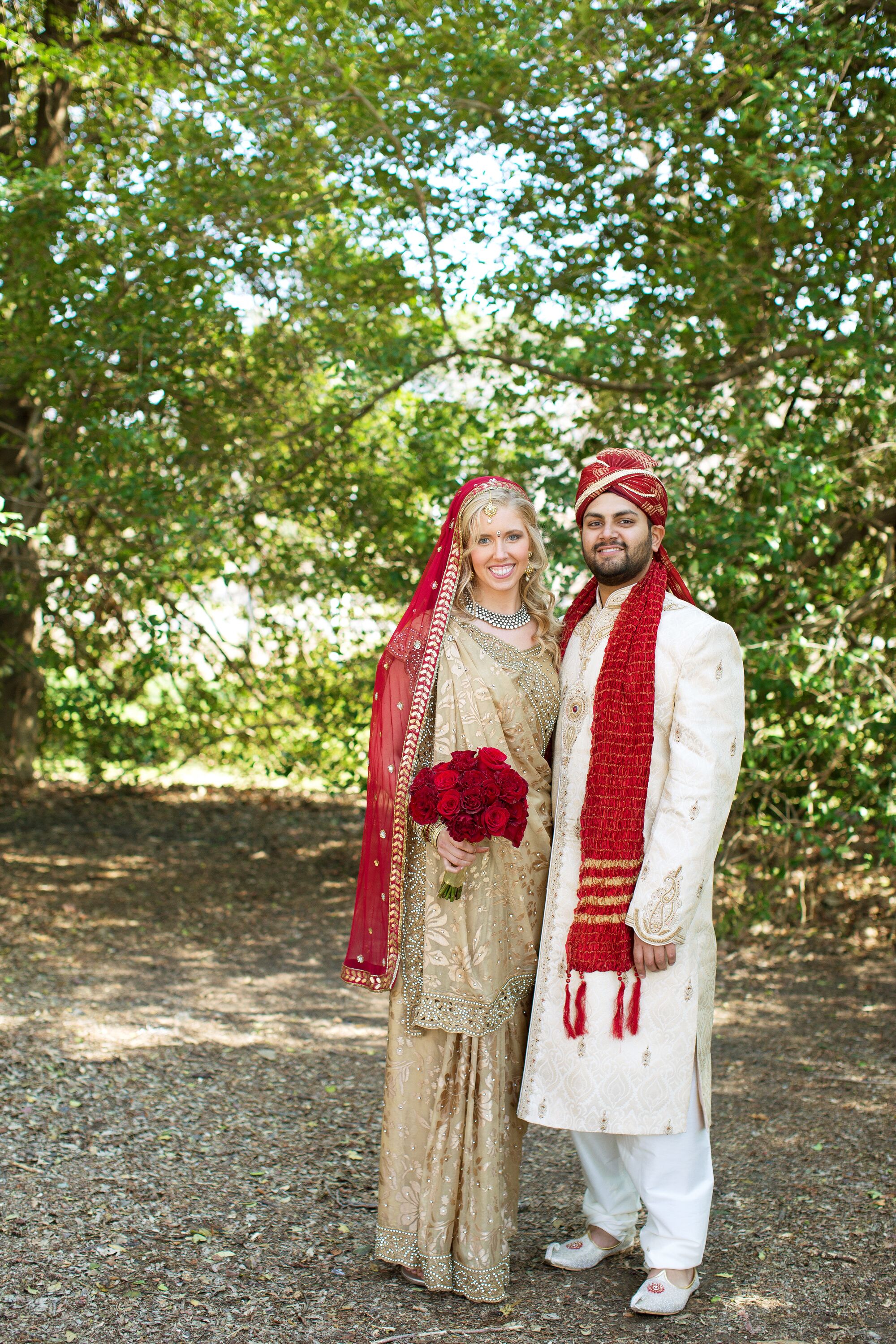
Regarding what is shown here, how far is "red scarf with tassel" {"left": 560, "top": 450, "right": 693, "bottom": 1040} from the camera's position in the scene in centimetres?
273

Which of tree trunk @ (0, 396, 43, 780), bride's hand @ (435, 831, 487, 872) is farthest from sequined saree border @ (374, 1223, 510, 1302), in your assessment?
tree trunk @ (0, 396, 43, 780)

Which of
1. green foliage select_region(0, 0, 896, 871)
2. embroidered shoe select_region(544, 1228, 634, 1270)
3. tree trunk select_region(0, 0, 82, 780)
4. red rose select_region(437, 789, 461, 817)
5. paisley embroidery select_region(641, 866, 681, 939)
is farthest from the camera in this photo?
tree trunk select_region(0, 0, 82, 780)

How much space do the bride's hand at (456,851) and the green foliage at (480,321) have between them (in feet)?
7.25

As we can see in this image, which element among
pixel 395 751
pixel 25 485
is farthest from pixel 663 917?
pixel 25 485

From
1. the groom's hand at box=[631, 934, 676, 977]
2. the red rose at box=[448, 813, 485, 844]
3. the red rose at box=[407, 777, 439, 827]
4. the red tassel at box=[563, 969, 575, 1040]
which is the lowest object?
the red tassel at box=[563, 969, 575, 1040]

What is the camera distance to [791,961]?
20.4 feet

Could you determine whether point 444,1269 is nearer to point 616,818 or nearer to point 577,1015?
→ point 577,1015

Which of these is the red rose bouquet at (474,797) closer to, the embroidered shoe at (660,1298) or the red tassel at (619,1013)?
the red tassel at (619,1013)

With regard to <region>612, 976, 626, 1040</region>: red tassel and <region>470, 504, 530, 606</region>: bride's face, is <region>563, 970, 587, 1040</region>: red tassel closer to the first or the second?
<region>612, 976, 626, 1040</region>: red tassel

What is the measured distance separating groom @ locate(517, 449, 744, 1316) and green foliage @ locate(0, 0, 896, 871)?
175 cm

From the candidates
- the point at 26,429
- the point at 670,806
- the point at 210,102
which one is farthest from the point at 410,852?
the point at 26,429

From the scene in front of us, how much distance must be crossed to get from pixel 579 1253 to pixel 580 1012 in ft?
2.48

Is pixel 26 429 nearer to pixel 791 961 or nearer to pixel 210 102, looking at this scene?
pixel 210 102

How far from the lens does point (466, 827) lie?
2576mm
